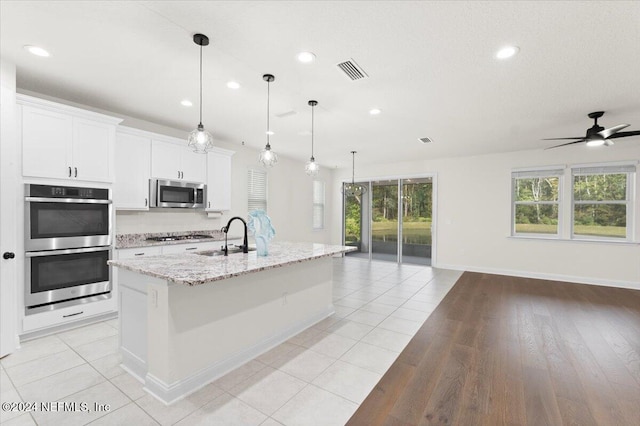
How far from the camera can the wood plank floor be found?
1.99 metres

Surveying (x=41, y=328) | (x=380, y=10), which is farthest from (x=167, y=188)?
(x=380, y=10)

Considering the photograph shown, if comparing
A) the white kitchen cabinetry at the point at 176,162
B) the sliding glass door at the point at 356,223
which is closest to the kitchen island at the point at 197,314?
the white kitchen cabinetry at the point at 176,162

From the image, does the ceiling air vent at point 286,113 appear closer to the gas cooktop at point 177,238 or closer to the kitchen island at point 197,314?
the kitchen island at point 197,314

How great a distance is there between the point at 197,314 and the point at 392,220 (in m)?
6.53

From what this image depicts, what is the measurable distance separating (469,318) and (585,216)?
4.05 meters

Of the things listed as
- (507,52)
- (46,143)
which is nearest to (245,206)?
(46,143)

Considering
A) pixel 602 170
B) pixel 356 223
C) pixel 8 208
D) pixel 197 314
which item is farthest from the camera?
pixel 356 223

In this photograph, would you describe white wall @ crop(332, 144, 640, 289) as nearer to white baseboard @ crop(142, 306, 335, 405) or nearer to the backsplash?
the backsplash

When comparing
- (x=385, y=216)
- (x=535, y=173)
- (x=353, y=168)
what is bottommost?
(x=385, y=216)

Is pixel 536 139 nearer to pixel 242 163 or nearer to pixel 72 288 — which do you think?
pixel 242 163

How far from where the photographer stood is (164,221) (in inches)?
183

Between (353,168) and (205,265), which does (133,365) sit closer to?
(205,265)

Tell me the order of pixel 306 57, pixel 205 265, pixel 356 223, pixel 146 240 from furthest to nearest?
pixel 356 223 < pixel 146 240 < pixel 306 57 < pixel 205 265

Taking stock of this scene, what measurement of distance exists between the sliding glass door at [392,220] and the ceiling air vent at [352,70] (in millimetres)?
5111
